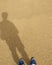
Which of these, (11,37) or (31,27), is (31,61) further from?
(31,27)

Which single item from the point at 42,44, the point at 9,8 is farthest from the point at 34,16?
the point at 42,44

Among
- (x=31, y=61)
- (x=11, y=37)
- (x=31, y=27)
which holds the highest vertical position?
(x=31, y=27)

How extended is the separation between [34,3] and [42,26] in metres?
2.05

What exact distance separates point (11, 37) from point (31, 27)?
0.95 m

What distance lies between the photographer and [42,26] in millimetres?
7336


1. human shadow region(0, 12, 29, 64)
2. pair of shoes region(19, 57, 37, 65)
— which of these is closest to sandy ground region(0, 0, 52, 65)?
human shadow region(0, 12, 29, 64)

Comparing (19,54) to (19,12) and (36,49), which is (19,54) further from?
(19,12)

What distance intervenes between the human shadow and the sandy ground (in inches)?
3.0

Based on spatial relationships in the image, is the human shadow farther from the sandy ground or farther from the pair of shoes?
the pair of shoes

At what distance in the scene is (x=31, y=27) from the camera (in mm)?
7340

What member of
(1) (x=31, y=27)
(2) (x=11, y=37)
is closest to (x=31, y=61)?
(2) (x=11, y=37)

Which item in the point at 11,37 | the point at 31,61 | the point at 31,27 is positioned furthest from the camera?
the point at 31,27

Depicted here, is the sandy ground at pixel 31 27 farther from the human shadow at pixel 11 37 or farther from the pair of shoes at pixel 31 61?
the pair of shoes at pixel 31 61

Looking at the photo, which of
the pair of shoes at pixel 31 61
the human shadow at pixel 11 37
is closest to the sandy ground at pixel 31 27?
the human shadow at pixel 11 37
